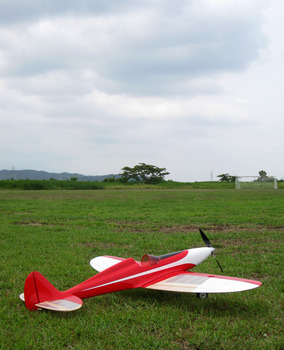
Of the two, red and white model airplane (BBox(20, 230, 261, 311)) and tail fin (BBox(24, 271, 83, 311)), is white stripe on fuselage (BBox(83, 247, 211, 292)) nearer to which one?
red and white model airplane (BBox(20, 230, 261, 311))

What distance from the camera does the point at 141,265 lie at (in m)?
4.45

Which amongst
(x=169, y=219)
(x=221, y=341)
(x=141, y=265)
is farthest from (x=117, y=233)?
(x=221, y=341)

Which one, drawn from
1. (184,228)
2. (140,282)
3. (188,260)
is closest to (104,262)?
(140,282)

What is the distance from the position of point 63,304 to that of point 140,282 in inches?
42.3

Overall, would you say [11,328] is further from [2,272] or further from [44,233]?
[44,233]

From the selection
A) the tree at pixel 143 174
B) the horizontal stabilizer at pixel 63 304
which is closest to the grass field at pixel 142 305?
the horizontal stabilizer at pixel 63 304

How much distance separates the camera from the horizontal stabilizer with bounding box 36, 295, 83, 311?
3.70 meters

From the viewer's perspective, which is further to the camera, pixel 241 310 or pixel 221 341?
pixel 241 310

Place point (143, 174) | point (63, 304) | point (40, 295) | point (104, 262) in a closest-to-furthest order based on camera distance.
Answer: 1. point (63, 304)
2. point (40, 295)
3. point (104, 262)
4. point (143, 174)

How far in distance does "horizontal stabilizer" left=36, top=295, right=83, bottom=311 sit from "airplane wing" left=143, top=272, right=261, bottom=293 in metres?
1.00

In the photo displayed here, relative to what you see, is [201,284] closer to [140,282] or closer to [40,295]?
[140,282]

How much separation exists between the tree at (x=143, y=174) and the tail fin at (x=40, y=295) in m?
66.1

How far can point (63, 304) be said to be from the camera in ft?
12.5

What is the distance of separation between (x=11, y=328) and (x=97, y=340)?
1058 mm
